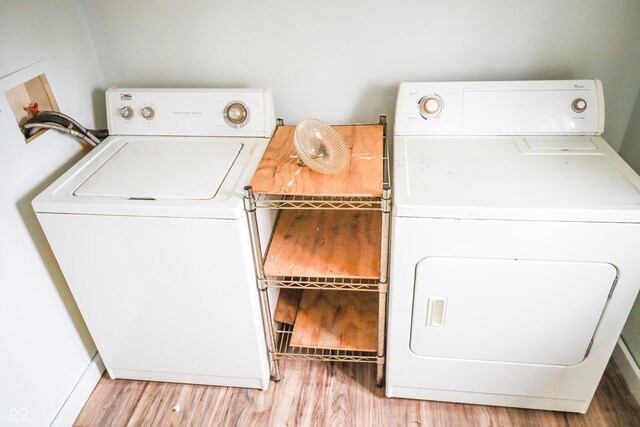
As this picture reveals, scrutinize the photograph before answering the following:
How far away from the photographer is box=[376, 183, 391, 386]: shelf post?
1427 millimetres

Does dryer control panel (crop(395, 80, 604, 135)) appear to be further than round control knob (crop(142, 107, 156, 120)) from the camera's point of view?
No

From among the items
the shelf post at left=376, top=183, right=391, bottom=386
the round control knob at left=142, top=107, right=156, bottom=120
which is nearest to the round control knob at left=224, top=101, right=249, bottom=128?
the round control knob at left=142, top=107, right=156, bottom=120

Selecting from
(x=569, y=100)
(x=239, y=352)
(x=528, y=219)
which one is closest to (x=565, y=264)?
(x=528, y=219)

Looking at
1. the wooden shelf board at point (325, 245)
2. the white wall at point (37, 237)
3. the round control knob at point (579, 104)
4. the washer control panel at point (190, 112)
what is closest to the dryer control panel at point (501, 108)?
the round control knob at point (579, 104)

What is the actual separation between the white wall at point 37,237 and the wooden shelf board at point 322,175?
78cm

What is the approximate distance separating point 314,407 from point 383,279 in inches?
26.3

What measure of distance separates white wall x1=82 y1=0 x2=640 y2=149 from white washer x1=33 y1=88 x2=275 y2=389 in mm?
173

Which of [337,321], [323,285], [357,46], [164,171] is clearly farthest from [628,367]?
[164,171]

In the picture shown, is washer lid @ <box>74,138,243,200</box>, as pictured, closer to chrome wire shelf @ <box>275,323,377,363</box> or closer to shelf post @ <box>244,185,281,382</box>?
shelf post @ <box>244,185,281,382</box>

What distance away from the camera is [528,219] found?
1.37 metres

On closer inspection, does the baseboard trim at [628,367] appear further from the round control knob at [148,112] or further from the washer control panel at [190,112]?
the round control knob at [148,112]

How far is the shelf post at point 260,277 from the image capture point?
1.48 m

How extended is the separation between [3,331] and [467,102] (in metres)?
1.75

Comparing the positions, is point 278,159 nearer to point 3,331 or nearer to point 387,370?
point 387,370
